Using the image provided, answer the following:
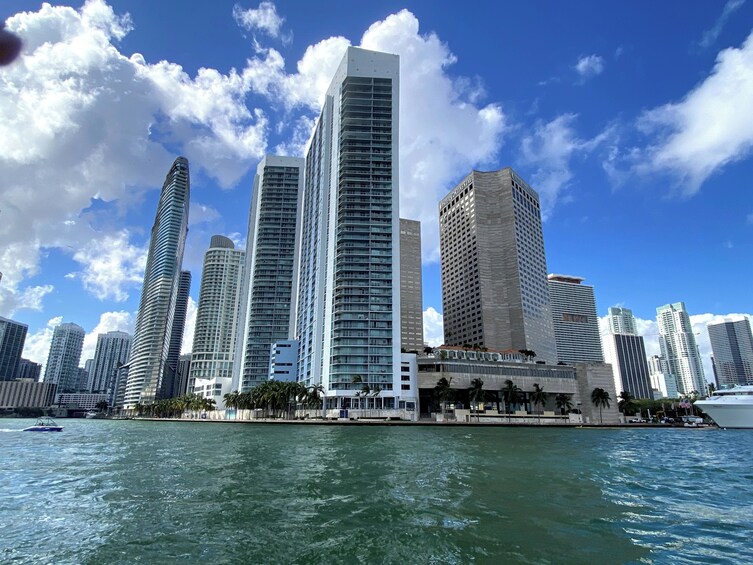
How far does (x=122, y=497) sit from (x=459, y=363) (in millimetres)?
135174

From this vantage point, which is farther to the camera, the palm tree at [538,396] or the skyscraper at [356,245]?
the palm tree at [538,396]

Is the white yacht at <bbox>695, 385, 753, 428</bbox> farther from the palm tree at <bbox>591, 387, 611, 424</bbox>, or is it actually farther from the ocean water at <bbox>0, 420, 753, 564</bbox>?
the ocean water at <bbox>0, 420, 753, 564</bbox>

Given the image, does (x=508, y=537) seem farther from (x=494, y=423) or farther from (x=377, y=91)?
(x=377, y=91)

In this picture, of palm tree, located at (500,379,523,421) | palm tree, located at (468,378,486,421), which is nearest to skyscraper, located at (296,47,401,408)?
palm tree, located at (468,378,486,421)

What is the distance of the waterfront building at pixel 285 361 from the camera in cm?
17950

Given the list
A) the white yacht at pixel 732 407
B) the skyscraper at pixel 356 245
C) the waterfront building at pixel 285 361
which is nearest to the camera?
the white yacht at pixel 732 407

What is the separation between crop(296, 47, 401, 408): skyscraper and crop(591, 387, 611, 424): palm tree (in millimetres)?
77930

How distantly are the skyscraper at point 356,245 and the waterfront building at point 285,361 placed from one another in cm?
528

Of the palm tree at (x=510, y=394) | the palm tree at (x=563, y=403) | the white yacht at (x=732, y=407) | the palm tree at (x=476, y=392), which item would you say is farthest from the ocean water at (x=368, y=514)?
the palm tree at (x=563, y=403)

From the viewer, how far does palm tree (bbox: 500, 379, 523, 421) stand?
479ft

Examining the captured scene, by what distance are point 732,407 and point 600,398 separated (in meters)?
45.7

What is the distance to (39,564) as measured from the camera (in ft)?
38.5

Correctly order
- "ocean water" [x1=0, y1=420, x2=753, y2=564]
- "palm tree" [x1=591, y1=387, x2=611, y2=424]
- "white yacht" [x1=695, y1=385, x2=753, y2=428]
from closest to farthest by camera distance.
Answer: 1. "ocean water" [x1=0, y1=420, x2=753, y2=564]
2. "white yacht" [x1=695, y1=385, x2=753, y2=428]
3. "palm tree" [x1=591, y1=387, x2=611, y2=424]

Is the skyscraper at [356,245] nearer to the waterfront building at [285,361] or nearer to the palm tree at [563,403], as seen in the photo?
the waterfront building at [285,361]
